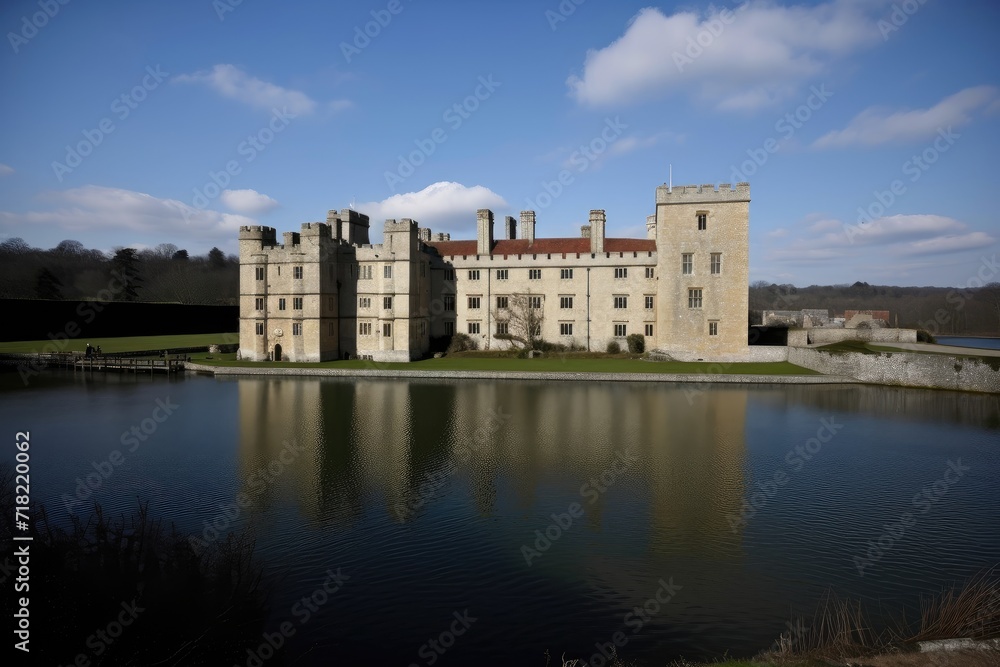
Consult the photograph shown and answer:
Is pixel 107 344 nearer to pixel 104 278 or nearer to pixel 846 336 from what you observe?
pixel 104 278

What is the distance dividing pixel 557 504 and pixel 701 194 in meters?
27.2

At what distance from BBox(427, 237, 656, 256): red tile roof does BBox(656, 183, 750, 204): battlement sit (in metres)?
3.88

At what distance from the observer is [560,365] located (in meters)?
33.0

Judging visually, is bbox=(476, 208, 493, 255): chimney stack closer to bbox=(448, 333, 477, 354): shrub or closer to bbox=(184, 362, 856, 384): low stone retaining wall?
bbox=(448, 333, 477, 354): shrub

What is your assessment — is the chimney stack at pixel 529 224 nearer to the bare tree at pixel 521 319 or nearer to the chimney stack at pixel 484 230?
the chimney stack at pixel 484 230

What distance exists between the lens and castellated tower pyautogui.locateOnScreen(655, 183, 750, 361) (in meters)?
34.0

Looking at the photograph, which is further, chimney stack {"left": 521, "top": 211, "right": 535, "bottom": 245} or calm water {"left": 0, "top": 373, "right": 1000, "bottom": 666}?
chimney stack {"left": 521, "top": 211, "right": 535, "bottom": 245}

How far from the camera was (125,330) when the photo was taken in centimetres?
5525

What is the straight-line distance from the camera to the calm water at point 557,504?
7883 mm

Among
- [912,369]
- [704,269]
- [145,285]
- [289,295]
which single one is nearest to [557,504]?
[912,369]

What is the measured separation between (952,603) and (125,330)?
6232cm

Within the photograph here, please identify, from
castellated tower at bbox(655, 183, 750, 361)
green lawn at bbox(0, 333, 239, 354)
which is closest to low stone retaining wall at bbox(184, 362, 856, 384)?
castellated tower at bbox(655, 183, 750, 361)

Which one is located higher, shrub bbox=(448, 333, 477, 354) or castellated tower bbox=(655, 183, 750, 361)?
castellated tower bbox=(655, 183, 750, 361)

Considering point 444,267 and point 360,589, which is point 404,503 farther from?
point 444,267
